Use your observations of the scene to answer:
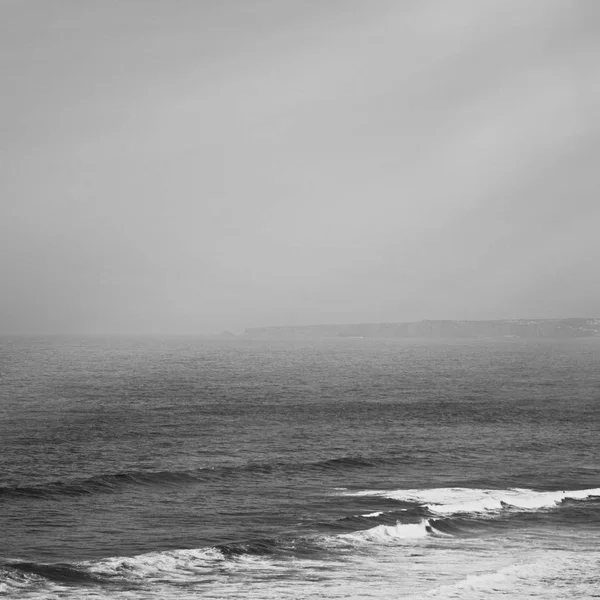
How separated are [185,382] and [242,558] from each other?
72.7m

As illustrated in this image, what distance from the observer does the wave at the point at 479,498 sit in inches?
1399

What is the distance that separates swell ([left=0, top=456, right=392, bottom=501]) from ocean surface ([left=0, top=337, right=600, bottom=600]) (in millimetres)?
139

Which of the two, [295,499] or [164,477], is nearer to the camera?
[295,499]

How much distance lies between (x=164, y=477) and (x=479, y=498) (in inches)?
691

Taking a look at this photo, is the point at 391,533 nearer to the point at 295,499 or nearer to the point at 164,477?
the point at 295,499

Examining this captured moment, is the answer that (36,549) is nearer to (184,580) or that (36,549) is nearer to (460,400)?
(184,580)

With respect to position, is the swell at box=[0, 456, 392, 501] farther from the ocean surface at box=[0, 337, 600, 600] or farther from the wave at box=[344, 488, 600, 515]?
the wave at box=[344, 488, 600, 515]

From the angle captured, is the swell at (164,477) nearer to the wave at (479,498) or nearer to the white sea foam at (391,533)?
the wave at (479,498)

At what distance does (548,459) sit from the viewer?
48.9 metres

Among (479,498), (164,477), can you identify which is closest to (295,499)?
(164,477)

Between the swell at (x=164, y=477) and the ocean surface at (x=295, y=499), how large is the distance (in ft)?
0.45

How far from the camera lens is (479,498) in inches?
Result: 1467

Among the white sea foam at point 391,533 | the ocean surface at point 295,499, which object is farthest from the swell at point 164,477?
the white sea foam at point 391,533

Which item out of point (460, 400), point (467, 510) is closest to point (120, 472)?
point (467, 510)
